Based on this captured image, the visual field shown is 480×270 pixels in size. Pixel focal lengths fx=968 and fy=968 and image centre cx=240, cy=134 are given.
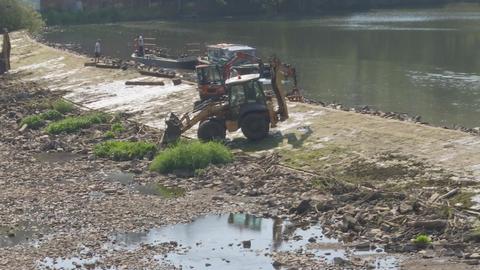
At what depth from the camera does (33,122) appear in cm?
3747

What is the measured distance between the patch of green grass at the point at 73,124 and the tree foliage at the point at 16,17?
Result: 38.9 meters

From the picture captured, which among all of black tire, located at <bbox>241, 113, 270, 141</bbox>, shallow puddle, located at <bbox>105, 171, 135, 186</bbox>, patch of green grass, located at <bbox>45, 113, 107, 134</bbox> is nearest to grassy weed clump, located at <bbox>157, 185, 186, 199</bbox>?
shallow puddle, located at <bbox>105, 171, 135, 186</bbox>

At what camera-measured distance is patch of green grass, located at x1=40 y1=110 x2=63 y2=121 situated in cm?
3872

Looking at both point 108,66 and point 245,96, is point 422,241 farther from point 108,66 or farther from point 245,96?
point 108,66

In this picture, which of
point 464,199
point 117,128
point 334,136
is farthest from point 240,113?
point 464,199

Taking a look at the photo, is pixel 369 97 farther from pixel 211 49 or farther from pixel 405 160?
pixel 405 160

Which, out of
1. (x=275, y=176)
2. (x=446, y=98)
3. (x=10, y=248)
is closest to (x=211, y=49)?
(x=446, y=98)

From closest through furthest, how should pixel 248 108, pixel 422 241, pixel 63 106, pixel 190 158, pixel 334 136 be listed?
pixel 422 241 < pixel 190 158 < pixel 248 108 < pixel 334 136 < pixel 63 106

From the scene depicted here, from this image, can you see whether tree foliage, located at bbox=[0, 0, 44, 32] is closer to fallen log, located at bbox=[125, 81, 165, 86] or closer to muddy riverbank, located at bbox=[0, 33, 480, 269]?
fallen log, located at bbox=[125, 81, 165, 86]

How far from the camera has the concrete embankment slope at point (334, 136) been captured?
26.3 meters

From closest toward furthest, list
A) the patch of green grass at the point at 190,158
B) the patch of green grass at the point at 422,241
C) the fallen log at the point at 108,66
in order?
the patch of green grass at the point at 422,241 → the patch of green grass at the point at 190,158 → the fallen log at the point at 108,66

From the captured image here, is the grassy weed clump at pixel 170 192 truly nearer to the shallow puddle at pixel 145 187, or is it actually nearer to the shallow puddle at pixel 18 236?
the shallow puddle at pixel 145 187

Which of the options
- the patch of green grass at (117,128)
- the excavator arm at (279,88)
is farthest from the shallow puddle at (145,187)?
the patch of green grass at (117,128)

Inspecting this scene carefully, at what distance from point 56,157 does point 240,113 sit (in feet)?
21.1
